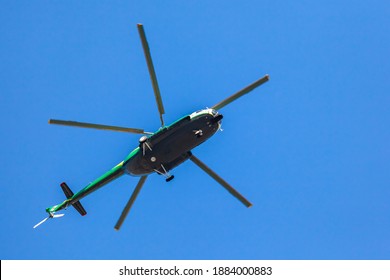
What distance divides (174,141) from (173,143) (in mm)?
101

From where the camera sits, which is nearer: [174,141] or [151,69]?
[151,69]

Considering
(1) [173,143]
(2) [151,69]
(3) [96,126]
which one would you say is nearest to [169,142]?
(1) [173,143]

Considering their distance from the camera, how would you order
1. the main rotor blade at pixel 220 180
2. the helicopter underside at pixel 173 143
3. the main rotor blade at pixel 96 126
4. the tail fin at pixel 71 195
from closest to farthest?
the main rotor blade at pixel 96 126 → the helicopter underside at pixel 173 143 → the main rotor blade at pixel 220 180 → the tail fin at pixel 71 195

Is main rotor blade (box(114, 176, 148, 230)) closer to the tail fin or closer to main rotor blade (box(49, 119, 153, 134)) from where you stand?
main rotor blade (box(49, 119, 153, 134))

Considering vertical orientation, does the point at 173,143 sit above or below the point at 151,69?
below

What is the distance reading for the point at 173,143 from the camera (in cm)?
2044

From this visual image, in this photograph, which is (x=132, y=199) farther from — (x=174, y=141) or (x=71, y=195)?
(x=71, y=195)

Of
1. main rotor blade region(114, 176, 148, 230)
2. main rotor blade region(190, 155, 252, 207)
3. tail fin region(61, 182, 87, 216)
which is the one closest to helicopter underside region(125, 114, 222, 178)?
main rotor blade region(190, 155, 252, 207)

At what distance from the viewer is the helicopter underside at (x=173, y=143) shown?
20.2 meters

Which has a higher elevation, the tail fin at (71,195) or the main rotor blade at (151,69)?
the main rotor blade at (151,69)

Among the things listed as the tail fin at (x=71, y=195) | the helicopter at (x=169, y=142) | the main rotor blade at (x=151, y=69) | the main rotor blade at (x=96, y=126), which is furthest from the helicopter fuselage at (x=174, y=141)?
the tail fin at (x=71, y=195)

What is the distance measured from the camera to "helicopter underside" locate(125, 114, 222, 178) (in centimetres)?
2017

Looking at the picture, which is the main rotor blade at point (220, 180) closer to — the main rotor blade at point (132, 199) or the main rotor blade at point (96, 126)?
the main rotor blade at point (132, 199)
